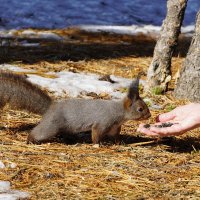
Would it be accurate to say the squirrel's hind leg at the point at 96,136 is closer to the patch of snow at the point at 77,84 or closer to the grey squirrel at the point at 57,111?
the grey squirrel at the point at 57,111

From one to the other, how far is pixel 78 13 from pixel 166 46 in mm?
6620

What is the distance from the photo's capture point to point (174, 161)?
427 centimetres

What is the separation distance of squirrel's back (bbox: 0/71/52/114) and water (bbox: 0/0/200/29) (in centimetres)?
653

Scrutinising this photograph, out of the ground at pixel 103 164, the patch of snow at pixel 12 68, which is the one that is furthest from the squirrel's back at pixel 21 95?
the patch of snow at pixel 12 68

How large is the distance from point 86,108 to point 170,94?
2.09 meters

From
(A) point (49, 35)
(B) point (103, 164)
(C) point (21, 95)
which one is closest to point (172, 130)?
(B) point (103, 164)

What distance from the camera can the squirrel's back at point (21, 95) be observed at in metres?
4.57

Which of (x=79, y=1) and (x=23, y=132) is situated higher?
(x=79, y=1)

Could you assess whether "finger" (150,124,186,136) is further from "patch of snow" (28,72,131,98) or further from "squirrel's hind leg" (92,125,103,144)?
"patch of snow" (28,72,131,98)

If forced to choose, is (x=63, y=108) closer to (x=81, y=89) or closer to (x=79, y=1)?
(x=81, y=89)

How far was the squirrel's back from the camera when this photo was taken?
4.57 m

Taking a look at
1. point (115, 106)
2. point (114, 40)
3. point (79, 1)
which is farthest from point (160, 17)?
point (115, 106)

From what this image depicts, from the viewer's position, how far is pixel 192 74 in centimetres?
623

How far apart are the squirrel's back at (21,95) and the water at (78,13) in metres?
6.53
